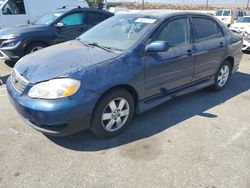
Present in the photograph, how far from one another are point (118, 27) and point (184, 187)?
2535 mm

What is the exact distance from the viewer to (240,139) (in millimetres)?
3504

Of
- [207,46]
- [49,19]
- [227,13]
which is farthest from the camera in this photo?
[227,13]

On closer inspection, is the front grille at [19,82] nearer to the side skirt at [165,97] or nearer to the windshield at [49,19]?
the side skirt at [165,97]

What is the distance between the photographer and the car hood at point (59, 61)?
9.76ft

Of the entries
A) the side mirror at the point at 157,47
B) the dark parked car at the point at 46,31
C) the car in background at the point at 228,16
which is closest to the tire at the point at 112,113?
the side mirror at the point at 157,47

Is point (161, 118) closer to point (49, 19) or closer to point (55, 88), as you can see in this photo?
point (55, 88)

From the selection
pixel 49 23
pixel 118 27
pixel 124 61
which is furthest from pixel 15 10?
pixel 124 61

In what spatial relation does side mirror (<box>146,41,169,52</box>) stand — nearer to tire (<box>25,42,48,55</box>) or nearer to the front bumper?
the front bumper

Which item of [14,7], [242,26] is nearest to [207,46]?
[14,7]

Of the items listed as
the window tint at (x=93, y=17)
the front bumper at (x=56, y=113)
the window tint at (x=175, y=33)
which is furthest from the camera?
the window tint at (x=93, y=17)

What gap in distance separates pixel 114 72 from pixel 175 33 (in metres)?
1.41

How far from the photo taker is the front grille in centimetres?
301

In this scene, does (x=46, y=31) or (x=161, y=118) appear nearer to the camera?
(x=161, y=118)

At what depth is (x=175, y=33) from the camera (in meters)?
3.96
